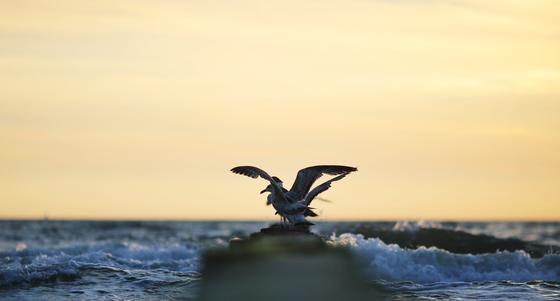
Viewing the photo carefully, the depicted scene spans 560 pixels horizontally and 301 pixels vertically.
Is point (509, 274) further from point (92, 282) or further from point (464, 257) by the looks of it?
point (92, 282)

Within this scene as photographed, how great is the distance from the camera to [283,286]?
10234 mm

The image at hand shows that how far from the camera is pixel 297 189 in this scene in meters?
15.4

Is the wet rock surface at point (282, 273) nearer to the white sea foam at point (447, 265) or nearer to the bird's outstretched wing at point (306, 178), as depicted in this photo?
the bird's outstretched wing at point (306, 178)

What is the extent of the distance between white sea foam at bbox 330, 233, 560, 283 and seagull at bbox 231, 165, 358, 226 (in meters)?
9.04

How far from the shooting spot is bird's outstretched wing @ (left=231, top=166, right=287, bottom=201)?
48.8ft

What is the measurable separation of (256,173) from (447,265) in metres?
12.5

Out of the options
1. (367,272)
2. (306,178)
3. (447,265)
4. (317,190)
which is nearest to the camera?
(317,190)

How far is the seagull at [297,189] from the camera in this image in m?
14.9

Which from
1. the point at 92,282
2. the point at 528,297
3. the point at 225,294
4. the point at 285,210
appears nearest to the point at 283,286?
the point at 225,294

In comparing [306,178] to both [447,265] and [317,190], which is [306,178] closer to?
[317,190]

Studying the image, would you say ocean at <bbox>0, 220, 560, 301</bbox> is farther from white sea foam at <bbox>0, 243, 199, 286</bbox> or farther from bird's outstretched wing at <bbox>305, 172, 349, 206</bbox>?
bird's outstretched wing at <bbox>305, 172, 349, 206</bbox>

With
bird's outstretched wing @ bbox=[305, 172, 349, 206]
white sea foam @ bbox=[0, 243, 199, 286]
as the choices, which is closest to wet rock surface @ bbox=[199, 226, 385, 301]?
bird's outstretched wing @ bbox=[305, 172, 349, 206]

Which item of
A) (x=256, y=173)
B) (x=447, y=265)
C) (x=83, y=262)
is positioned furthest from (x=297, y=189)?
(x=83, y=262)

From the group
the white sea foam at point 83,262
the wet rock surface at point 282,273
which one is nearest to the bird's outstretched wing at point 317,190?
the wet rock surface at point 282,273
